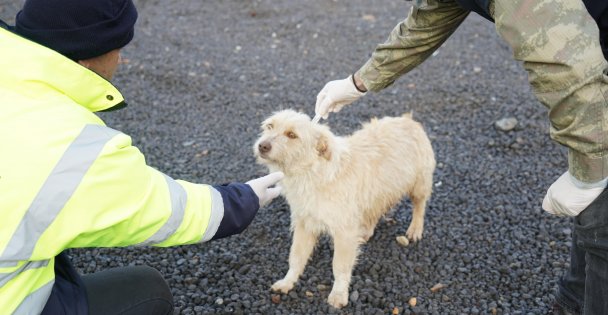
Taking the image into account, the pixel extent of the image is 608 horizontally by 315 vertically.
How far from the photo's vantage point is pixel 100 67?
2732mm

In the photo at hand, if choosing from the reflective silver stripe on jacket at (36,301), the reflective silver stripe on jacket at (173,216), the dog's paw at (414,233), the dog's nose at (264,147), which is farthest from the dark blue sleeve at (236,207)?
the dog's paw at (414,233)

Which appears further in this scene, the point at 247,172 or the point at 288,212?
the point at 247,172

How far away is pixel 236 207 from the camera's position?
109 inches

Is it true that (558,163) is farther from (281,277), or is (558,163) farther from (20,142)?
(20,142)

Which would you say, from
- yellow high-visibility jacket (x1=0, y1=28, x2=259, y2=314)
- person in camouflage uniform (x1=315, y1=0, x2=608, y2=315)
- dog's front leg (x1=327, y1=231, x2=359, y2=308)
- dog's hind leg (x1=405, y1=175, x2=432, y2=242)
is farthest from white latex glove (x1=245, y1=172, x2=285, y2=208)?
dog's hind leg (x1=405, y1=175, x2=432, y2=242)

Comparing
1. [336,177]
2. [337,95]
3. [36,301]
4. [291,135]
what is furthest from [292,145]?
[36,301]

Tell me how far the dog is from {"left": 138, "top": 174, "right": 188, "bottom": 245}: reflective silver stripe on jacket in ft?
4.48

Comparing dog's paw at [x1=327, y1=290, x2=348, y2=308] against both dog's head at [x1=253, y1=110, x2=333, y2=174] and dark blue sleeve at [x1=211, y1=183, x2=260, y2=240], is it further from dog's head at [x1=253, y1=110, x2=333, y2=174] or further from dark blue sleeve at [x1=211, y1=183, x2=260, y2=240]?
dark blue sleeve at [x1=211, y1=183, x2=260, y2=240]

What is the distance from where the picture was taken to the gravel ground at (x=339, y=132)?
13.9 ft

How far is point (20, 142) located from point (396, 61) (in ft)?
8.01

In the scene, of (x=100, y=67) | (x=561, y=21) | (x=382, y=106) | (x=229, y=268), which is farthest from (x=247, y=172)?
(x=561, y=21)

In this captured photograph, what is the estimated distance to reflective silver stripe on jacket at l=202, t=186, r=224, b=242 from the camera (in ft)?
8.54

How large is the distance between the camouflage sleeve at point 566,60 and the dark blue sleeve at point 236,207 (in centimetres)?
148

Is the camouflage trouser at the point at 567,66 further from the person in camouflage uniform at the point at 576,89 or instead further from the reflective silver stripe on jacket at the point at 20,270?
the reflective silver stripe on jacket at the point at 20,270
